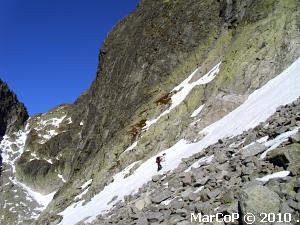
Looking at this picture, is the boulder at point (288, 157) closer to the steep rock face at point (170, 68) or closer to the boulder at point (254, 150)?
the boulder at point (254, 150)

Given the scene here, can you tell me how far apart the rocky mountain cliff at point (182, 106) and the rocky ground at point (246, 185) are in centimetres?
7

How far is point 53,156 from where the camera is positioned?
156375 millimetres

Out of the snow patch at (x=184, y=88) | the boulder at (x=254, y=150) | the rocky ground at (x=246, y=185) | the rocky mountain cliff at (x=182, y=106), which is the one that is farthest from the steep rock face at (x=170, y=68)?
the boulder at (x=254, y=150)

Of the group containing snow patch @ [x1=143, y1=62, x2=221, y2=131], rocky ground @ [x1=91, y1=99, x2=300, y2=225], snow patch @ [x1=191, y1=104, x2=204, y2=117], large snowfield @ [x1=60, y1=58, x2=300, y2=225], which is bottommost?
rocky ground @ [x1=91, y1=99, x2=300, y2=225]

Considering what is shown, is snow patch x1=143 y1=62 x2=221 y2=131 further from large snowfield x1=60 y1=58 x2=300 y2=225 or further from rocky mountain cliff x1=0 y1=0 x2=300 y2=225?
large snowfield x1=60 y1=58 x2=300 y2=225

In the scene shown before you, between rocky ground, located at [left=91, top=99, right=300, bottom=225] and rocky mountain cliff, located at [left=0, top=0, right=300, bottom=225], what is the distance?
2.7 inches

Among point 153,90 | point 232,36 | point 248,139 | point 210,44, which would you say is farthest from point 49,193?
point 248,139

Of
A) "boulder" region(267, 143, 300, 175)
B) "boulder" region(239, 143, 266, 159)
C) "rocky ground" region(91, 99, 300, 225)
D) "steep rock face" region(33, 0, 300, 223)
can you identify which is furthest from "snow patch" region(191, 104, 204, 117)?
"boulder" region(267, 143, 300, 175)

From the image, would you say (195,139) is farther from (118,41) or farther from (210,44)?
(118,41)

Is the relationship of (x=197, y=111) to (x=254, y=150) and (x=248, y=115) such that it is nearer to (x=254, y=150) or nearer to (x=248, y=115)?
(x=248, y=115)

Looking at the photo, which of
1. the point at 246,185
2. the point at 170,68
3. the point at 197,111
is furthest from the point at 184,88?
the point at 246,185

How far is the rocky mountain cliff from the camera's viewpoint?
17.0 metres

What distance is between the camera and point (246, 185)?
41.3 ft

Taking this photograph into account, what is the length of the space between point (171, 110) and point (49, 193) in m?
108
